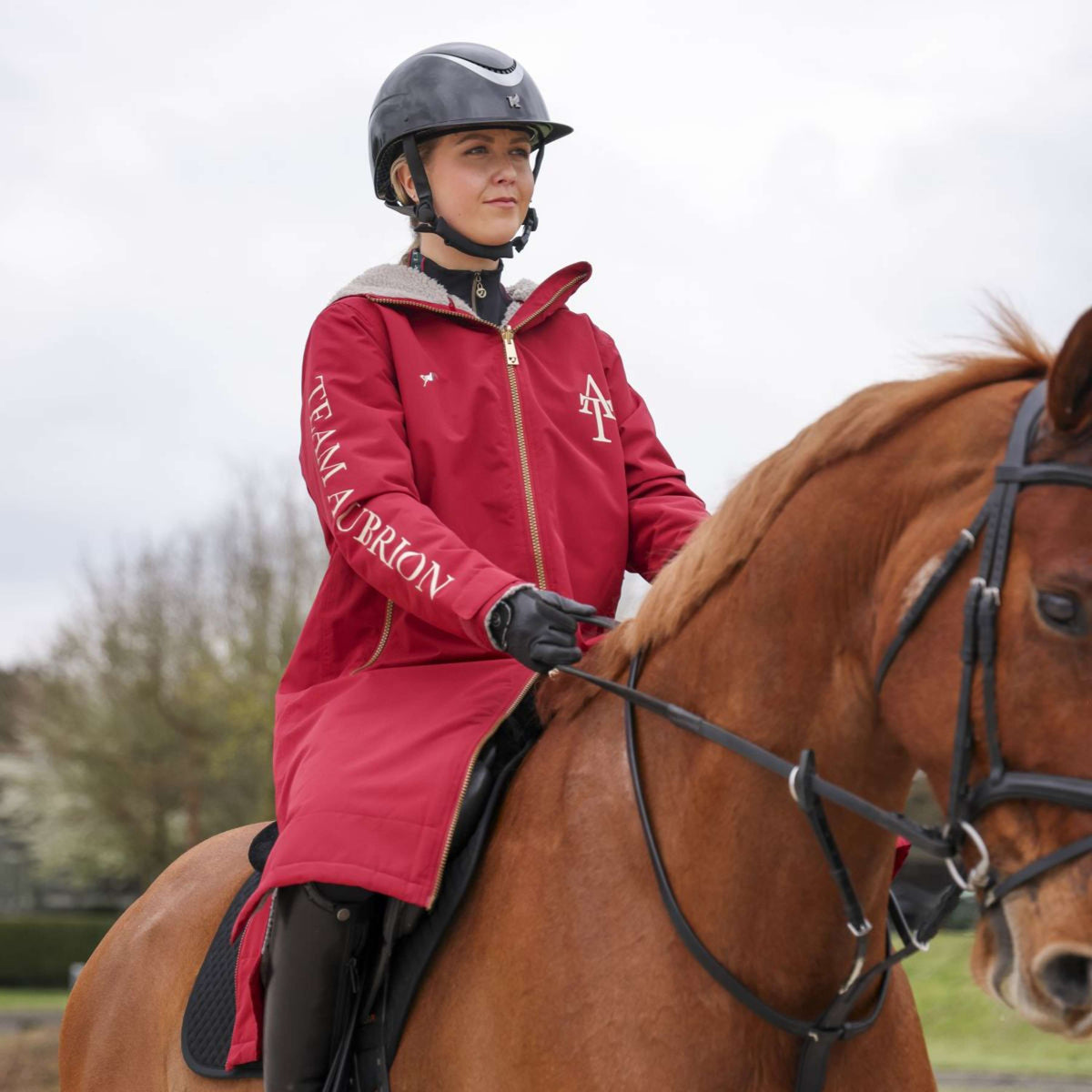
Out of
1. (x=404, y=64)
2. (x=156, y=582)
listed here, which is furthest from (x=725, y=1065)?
(x=156, y=582)

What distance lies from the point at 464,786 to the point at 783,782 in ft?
2.46

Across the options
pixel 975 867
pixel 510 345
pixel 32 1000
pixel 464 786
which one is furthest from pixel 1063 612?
pixel 32 1000

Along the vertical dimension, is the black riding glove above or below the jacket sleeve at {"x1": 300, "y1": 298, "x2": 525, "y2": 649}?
below

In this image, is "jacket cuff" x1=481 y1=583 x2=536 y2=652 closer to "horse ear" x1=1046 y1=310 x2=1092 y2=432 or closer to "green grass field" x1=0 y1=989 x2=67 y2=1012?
"horse ear" x1=1046 y1=310 x2=1092 y2=432

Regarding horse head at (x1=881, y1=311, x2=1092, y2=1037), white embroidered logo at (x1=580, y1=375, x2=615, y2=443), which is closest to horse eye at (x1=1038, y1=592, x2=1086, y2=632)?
horse head at (x1=881, y1=311, x2=1092, y2=1037)

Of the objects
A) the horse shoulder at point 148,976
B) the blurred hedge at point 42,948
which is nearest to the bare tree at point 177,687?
the blurred hedge at point 42,948

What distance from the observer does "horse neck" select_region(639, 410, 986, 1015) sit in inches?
98.8

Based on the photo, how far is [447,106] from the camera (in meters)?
3.71

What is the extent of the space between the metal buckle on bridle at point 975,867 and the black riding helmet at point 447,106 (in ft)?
7.27

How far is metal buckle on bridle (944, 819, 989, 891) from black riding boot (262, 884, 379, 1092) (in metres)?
1.34

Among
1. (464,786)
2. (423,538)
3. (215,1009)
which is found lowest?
(215,1009)

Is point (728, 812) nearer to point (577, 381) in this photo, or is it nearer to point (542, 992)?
point (542, 992)

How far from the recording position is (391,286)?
3.66 metres

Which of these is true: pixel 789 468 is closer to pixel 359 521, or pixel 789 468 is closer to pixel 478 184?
pixel 359 521
